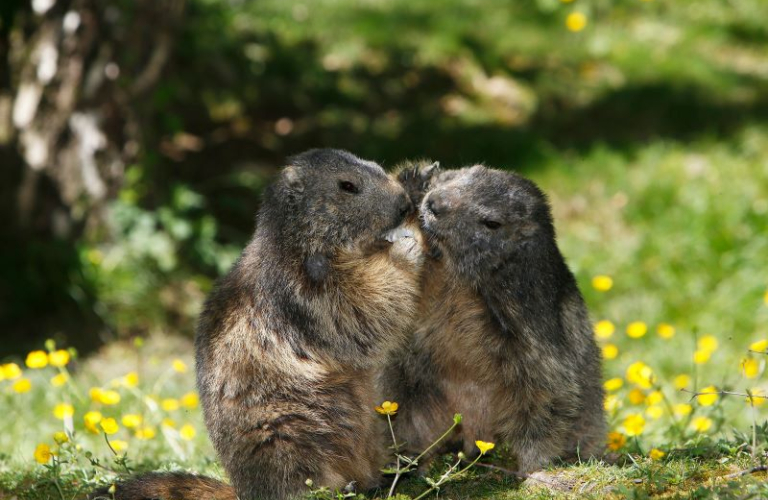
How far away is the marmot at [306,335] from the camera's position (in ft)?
15.4

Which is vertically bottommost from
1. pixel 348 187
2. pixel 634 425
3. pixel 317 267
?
pixel 634 425

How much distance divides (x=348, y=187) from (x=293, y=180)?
10.7 inches

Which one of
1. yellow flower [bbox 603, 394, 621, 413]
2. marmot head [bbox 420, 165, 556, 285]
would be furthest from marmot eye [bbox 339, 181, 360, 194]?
yellow flower [bbox 603, 394, 621, 413]

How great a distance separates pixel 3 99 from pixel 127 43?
1.22 meters

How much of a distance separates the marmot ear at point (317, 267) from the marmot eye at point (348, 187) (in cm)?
37

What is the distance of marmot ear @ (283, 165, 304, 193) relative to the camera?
5117 mm

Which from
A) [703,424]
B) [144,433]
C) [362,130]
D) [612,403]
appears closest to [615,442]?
[703,424]

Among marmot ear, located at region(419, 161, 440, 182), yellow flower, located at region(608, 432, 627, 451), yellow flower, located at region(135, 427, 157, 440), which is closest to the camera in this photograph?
marmot ear, located at region(419, 161, 440, 182)

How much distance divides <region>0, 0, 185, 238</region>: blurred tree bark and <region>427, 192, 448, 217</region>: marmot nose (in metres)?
4.48

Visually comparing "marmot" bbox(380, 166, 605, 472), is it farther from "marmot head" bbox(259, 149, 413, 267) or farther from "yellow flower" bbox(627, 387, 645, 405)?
"yellow flower" bbox(627, 387, 645, 405)

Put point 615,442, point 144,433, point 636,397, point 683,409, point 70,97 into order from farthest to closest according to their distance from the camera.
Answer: point 70,97 < point 683,409 < point 636,397 < point 144,433 < point 615,442

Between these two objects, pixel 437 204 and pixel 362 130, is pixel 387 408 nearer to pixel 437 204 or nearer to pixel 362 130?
pixel 437 204

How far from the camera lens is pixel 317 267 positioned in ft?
16.1

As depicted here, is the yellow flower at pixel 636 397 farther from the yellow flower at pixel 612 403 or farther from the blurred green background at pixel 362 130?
the blurred green background at pixel 362 130
